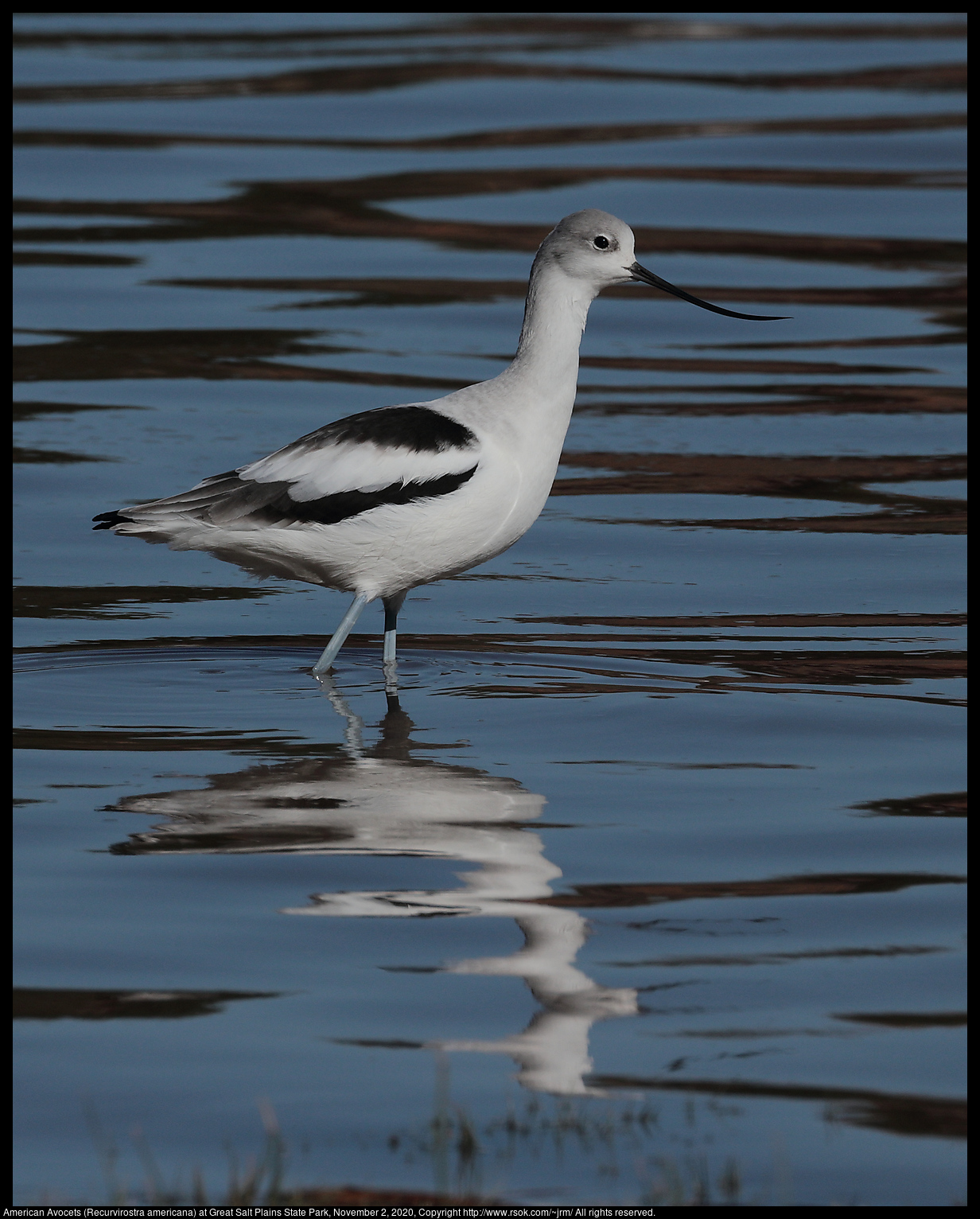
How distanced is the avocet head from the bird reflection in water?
2287 mm

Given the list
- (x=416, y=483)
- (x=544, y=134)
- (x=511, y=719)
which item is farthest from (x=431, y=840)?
(x=544, y=134)

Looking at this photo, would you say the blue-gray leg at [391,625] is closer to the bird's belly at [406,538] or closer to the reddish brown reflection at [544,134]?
the bird's belly at [406,538]

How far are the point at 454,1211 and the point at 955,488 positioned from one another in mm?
9112

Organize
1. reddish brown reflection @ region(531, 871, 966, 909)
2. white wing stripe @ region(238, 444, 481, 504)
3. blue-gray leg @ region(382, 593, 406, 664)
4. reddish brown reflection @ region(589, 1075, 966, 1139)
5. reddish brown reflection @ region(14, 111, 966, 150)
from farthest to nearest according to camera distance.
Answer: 1. reddish brown reflection @ region(14, 111, 966, 150)
2. blue-gray leg @ region(382, 593, 406, 664)
3. white wing stripe @ region(238, 444, 481, 504)
4. reddish brown reflection @ region(531, 871, 966, 909)
5. reddish brown reflection @ region(589, 1075, 966, 1139)

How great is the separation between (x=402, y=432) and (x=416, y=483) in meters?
0.24

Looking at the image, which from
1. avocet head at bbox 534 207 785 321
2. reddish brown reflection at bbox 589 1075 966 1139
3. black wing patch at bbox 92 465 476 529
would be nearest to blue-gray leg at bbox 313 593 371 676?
black wing patch at bbox 92 465 476 529

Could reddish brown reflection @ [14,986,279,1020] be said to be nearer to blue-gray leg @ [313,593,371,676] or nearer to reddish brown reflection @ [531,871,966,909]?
reddish brown reflection @ [531,871,966,909]

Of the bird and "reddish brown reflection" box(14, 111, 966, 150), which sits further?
"reddish brown reflection" box(14, 111, 966, 150)

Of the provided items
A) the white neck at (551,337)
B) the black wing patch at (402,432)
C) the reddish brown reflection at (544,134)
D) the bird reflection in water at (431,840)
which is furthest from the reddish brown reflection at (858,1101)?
the reddish brown reflection at (544,134)

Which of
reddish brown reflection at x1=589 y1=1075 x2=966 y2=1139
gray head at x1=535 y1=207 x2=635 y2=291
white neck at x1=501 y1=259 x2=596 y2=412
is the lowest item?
reddish brown reflection at x1=589 y1=1075 x2=966 y2=1139

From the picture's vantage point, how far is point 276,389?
50.1 ft

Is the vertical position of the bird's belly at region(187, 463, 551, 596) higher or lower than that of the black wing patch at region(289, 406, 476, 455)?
lower

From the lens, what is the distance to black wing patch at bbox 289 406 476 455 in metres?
8.72

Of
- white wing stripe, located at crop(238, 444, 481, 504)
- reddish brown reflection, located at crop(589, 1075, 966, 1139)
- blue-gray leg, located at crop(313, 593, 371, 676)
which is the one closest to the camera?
reddish brown reflection, located at crop(589, 1075, 966, 1139)
